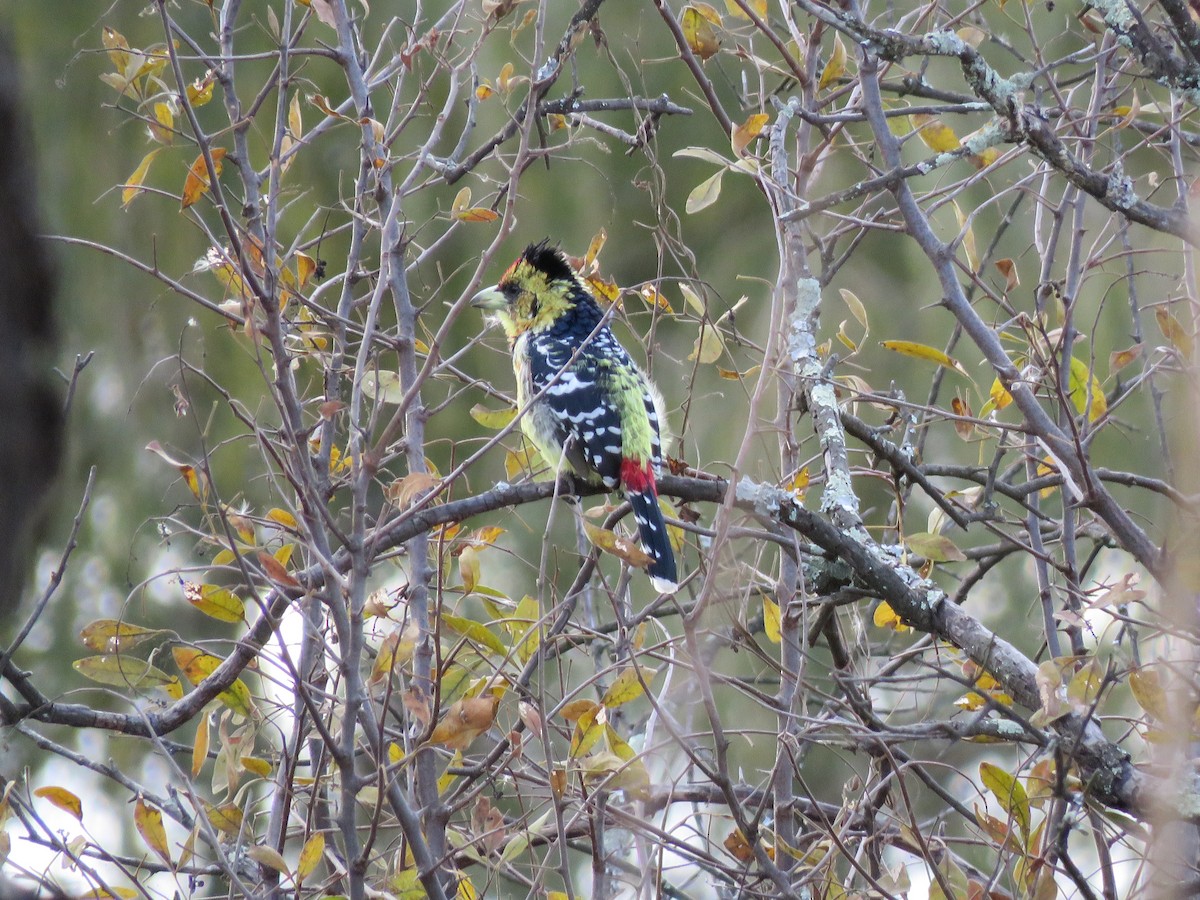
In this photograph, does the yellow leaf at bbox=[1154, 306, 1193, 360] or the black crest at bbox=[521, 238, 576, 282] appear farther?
the black crest at bbox=[521, 238, 576, 282]

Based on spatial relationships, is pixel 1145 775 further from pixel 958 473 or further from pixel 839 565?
pixel 958 473

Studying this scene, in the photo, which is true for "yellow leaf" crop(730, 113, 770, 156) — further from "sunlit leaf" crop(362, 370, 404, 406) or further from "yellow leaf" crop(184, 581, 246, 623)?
"yellow leaf" crop(184, 581, 246, 623)

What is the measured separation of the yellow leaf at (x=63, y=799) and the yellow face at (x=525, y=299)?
2.65 m

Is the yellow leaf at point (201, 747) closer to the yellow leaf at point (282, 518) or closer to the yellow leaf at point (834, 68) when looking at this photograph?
the yellow leaf at point (282, 518)

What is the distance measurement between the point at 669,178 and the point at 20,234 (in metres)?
5.97

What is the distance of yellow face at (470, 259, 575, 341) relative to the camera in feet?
16.0

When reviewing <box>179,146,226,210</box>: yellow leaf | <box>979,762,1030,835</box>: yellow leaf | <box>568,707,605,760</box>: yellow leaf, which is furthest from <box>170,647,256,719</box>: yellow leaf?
<box>979,762,1030,835</box>: yellow leaf


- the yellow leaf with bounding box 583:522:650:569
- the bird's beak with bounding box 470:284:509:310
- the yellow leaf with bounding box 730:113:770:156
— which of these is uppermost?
the bird's beak with bounding box 470:284:509:310

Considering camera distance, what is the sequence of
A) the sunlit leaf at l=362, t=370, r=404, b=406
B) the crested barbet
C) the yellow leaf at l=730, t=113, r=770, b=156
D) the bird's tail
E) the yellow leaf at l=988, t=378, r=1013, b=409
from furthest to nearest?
the crested barbet < the bird's tail < the sunlit leaf at l=362, t=370, r=404, b=406 < the yellow leaf at l=988, t=378, r=1013, b=409 < the yellow leaf at l=730, t=113, r=770, b=156

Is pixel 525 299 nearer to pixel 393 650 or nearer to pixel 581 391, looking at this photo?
pixel 581 391

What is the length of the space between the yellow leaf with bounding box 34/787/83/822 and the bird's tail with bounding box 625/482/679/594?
5.38 feet

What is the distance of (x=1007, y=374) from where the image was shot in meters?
2.46

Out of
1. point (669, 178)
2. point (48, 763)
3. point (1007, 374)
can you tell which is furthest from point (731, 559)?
point (48, 763)

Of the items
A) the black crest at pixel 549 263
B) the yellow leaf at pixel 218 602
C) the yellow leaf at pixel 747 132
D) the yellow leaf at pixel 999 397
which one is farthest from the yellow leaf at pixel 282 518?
the black crest at pixel 549 263
